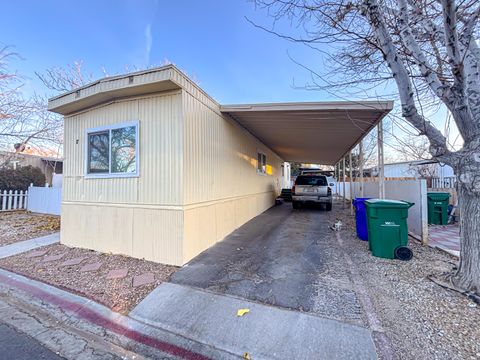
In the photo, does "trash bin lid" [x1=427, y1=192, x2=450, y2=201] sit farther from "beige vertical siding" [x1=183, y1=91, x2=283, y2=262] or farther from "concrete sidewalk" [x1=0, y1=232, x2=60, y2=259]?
"concrete sidewalk" [x1=0, y1=232, x2=60, y2=259]

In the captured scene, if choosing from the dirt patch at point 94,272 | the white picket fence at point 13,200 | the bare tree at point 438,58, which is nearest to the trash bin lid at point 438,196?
the bare tree at point 438,58

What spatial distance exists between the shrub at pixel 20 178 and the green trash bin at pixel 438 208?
18.5 metres

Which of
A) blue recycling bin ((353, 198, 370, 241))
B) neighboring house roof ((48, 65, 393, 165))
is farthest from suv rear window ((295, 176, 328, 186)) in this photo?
blue recycling bin ((353, 198, 370, 241))

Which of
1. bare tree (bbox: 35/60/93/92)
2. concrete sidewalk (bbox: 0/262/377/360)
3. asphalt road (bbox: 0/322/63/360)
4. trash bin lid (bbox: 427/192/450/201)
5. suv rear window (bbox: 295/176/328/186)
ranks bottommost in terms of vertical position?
asphalt road (bbox: 0/322/63/360)

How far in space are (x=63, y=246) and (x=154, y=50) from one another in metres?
11.8

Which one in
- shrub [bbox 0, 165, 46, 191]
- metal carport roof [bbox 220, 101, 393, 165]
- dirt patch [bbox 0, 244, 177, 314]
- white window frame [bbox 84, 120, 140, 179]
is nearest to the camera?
dirt patch [bbox 0, 244, 177, 314]

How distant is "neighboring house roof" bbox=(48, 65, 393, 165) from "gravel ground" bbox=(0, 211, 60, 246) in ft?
12.1

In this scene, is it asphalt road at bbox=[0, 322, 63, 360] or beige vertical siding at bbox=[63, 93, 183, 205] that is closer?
asphalt road at bbox=[0, 322, 63, 360]

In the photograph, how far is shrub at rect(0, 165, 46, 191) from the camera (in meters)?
11.9

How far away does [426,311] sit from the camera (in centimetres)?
274

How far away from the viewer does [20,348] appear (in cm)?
240

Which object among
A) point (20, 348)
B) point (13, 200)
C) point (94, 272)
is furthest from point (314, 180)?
point (13, 200)

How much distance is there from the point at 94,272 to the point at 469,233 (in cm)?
590

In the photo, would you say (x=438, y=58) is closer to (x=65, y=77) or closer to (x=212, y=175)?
(x=212, y=175)
